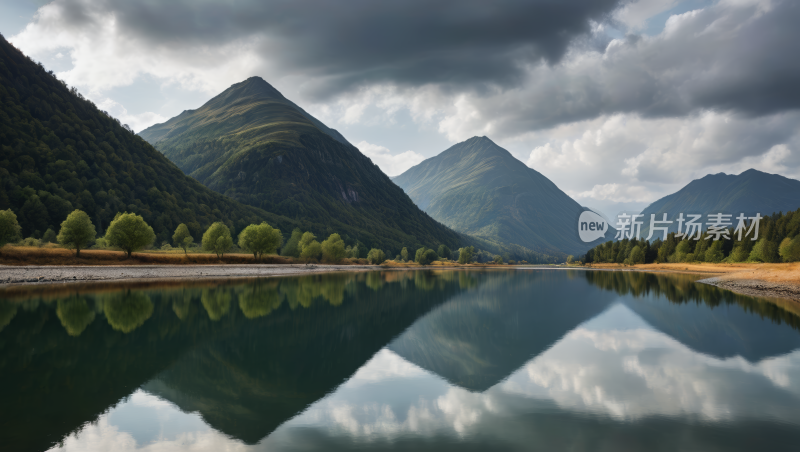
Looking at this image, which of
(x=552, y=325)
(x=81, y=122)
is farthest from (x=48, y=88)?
(x=552, y=325)

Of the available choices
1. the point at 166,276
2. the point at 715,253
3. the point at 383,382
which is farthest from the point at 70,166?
the point at 715,253

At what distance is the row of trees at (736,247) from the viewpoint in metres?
109

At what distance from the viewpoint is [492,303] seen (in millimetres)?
52312

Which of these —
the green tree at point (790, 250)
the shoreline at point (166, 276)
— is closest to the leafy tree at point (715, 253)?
the green tree at point (790, 250)

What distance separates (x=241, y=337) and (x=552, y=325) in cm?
2510

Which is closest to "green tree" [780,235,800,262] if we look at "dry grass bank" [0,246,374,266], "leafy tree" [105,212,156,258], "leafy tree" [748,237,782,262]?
"leafy tree" [748,237,782,262]

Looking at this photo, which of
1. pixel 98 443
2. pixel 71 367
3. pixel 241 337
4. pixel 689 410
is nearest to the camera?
pixel 98 443

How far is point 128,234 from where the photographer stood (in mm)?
90062

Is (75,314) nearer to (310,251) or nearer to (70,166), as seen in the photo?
(310,251)

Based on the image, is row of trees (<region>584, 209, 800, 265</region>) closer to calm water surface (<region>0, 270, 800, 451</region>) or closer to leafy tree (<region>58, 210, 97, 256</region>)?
calm water surface (<region>0, 270, 800, 451</region>)

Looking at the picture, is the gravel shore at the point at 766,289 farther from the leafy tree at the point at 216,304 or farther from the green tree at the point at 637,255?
the green tree at the point at 637,255

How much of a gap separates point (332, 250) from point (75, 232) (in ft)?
275

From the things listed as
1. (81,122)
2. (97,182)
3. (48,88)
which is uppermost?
(48,88)

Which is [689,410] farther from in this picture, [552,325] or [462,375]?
[552,325]
